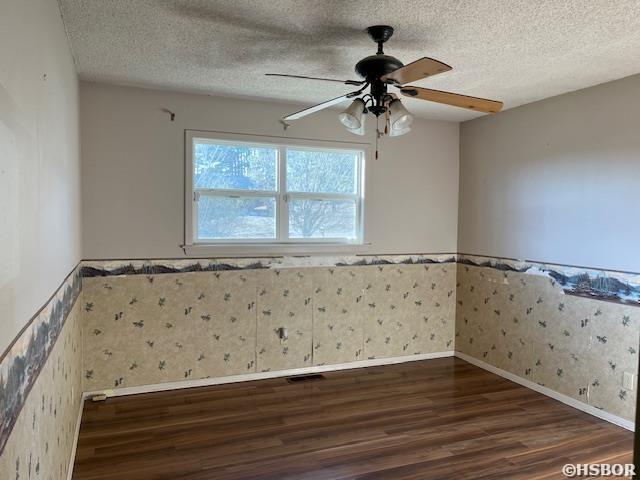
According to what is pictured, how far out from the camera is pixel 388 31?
98.7 inches

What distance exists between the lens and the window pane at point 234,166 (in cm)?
396

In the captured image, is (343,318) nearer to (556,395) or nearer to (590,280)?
(556,395)

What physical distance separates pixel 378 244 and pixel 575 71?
216 centimetres

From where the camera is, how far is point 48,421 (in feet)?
6.00

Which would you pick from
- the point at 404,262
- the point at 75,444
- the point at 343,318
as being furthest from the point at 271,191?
the point at 75,444

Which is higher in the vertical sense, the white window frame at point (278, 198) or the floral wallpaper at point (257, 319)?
the white window frame at point (278, 198)

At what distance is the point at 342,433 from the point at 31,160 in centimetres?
246

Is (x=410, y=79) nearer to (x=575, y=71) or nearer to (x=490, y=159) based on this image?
(x=575, y=71)

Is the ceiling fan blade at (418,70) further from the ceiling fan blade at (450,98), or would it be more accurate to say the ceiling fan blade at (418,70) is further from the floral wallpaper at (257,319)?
the floral wallpaper at (257,319)

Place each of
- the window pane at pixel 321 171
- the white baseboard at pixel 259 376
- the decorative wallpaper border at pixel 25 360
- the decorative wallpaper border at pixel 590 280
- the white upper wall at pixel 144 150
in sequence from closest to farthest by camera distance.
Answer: the decorative wallpaper border at pixel 25 360 → the decorative wallpaper border at pixel 590 280 → the white upper wall at pixel 144 150 → the white baseboard at pixel 259 376 → the window pane at pixel 321 171

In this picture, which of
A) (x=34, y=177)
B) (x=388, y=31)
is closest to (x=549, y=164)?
(x=388, y=31)

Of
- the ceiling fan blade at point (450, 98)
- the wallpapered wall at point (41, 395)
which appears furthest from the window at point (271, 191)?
the ceiling fan blade at point (450, 98)

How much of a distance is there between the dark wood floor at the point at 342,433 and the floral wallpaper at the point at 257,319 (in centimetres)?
25

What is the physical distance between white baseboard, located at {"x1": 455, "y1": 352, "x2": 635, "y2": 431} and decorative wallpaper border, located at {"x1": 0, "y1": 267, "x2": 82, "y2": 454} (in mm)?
3443
